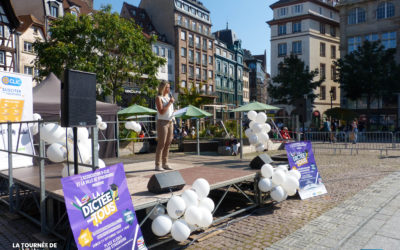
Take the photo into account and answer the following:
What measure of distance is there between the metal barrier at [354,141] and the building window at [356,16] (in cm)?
2875

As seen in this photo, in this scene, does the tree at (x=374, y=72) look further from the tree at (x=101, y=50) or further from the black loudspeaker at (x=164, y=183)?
the black loudspeaker at (x=164, y=183)

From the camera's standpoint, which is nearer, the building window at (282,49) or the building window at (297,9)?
the building window at (297,9)

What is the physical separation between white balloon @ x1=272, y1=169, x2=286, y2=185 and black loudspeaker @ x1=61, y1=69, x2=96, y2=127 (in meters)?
3.63

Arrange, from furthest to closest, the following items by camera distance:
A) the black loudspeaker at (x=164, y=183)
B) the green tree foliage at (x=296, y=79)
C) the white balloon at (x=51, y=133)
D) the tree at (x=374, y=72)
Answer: the green tree foliage at (x=296, y=79) → the tree at (x=374, y=72) → the white balloon at (x=51, y=133) → the black loudspeaker at (x=164, y=183)

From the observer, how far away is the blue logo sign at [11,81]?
752 centimetres

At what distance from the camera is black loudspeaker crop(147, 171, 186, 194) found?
477 cm

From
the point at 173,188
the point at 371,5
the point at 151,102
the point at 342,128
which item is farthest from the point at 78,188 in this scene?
the point at 371,5

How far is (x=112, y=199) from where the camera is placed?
3.92 metres

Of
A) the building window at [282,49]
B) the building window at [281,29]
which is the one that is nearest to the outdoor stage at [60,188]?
the building window at [282,49]

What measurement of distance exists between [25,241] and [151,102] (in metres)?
41.5

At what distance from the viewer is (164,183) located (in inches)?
189

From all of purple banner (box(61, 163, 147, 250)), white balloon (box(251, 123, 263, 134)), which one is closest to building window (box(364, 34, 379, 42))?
white balloon (box(251, 123, 263, 134))

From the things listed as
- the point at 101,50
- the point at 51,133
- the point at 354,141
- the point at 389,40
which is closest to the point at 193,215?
the point at 51,133

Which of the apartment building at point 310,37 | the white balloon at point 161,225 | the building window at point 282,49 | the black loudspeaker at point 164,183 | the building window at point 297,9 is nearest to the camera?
the white balloon at point 161,225
